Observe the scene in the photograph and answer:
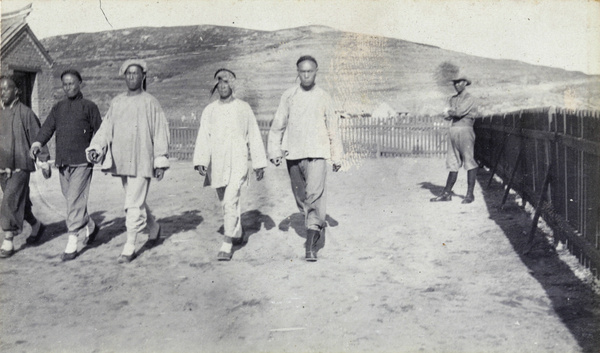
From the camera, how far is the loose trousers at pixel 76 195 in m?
5.90

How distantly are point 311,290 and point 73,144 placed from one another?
318 cm

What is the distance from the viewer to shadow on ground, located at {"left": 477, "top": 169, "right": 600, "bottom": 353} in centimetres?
362

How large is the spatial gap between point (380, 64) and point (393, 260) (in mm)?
36756

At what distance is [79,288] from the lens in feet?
16.1

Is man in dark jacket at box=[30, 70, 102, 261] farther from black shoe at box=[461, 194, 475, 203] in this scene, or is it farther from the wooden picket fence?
the wooden picket fence

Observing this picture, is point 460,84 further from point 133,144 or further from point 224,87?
point 133,144

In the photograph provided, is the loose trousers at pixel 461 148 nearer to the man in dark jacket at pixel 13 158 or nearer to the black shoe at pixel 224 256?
the black shoe at pixel 224 256

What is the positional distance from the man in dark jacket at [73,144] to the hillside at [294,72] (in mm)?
26305

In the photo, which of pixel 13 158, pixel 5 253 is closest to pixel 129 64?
pixel 13 158

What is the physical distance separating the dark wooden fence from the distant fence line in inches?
433

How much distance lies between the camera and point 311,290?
4.68 metres

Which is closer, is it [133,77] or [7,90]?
[133,77]

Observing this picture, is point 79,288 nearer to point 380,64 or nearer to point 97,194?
point 97,194

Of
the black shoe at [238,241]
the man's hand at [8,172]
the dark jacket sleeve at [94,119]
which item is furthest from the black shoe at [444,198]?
the man's hand at [8,172]
